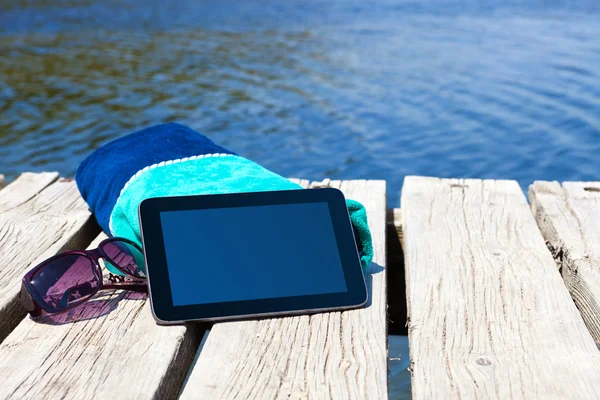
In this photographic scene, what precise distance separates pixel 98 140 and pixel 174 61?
296 cm

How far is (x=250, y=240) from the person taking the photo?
191 cm

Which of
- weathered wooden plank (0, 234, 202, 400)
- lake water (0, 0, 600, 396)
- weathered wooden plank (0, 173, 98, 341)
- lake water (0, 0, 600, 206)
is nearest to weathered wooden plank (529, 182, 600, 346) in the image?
lake water (0, 0, 600, 396)

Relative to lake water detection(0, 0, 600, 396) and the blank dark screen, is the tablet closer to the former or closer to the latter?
the blank dark screen

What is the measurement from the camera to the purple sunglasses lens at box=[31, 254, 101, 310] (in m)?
1.84

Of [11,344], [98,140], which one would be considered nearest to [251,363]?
[11,344]

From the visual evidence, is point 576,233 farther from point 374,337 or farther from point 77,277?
point 77,277

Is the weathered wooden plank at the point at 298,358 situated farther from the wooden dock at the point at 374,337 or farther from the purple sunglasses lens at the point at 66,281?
the purple sunglasses lens at the point at 66,281

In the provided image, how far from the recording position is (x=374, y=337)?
176 centimetres

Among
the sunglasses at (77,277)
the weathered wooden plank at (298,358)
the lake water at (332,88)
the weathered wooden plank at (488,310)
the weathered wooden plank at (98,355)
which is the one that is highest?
the sunglasses at (77,277)

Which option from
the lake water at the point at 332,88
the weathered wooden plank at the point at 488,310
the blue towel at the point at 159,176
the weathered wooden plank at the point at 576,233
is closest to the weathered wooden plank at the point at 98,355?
the blue towel at the point at 159,176

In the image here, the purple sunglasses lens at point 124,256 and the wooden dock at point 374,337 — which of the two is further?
the purple sunglasses lens at point 124,256

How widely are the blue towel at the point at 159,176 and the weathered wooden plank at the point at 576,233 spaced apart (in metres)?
0.57

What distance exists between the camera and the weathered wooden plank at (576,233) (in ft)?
6.65

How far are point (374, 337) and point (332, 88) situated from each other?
6056mm
